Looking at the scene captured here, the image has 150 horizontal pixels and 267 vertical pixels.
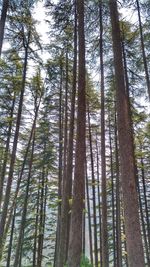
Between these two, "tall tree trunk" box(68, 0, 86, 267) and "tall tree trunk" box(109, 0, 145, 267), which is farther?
"tall tree trunk" box(68, 0, 86, 267)

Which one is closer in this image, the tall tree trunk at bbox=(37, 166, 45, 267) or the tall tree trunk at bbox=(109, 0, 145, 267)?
the tall tree trunk at bbox=(109, 0, 145, 267)

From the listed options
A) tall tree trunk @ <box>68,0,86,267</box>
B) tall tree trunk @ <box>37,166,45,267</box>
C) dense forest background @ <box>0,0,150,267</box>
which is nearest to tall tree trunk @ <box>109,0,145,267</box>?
dense forest background @ <box>0,0,150,267</box>

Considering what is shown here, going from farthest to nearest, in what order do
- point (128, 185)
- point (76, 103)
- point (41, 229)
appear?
point (41, 229)
point (76, 103)
point (128, 185)

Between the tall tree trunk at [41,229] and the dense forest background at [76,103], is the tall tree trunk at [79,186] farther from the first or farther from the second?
the tall tree trunk at [41,229]

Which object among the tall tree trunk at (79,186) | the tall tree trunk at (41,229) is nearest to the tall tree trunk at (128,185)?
the tall tree trunk at (79,186)

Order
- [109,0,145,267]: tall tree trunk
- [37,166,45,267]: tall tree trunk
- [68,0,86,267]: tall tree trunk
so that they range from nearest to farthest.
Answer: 1. [109,0,145,267]: tall tree trunk
2. [68,0,86,267]: tall tree trunk
3. [37,166,45,267]: tall tree trunk

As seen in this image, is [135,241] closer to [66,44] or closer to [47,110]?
[66,44]

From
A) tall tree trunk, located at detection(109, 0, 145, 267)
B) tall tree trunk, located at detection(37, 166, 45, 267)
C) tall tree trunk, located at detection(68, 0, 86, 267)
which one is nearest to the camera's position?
tall tree trunk, located at detection(109, 0, 145, 267)

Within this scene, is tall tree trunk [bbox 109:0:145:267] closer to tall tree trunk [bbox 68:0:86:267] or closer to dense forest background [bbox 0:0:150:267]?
dense forest background [bbox 0:0:150:267]

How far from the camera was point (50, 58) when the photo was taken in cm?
1270

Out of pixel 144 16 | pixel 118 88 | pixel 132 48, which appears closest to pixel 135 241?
pixel 118 88

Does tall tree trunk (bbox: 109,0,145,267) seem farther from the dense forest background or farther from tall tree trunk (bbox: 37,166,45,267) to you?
tall tree trunk (bbox: 37,166,45,267)

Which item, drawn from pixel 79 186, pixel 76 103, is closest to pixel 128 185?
pixel 79 186

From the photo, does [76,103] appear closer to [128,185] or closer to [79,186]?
[79,186]
